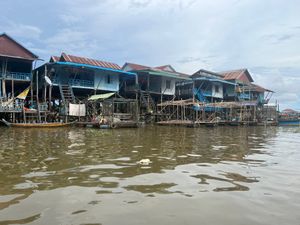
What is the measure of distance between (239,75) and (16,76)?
3173cm

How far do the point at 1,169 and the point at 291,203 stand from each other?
574cm

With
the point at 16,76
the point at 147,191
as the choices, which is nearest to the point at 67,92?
the point at 16,76

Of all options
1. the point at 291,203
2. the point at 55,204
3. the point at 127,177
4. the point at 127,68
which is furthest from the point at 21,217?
the point at 127,68

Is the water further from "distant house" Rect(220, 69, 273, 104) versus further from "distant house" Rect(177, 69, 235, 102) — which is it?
"distant house" Rect(220, 69, 273, 104)

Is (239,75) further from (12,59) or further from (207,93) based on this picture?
(12,59)

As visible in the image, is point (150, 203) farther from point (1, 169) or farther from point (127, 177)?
point (1, 169)

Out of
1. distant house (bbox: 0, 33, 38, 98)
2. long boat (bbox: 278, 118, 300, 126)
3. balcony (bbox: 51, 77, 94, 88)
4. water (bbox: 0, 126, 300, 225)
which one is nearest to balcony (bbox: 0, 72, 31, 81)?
distant house (bbox: 0, 33, 38, 98)

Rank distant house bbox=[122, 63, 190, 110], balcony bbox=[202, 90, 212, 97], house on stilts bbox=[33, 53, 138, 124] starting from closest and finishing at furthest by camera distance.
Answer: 1. house on stilts bbox=[33, 53, 138, 124]
2. distant house bbox=[122, 63, 190, 110]
3. balcony bbox=[202, 90, 212, 97]

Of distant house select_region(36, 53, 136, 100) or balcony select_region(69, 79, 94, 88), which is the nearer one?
distant house select_region(36, 53, 136, 100)

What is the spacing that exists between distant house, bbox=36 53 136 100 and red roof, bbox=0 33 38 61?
1906 mm

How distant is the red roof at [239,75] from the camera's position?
148 ft

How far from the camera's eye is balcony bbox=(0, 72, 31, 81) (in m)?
25.6

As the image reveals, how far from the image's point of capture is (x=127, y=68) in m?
36.4

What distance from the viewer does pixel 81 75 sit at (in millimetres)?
30359
